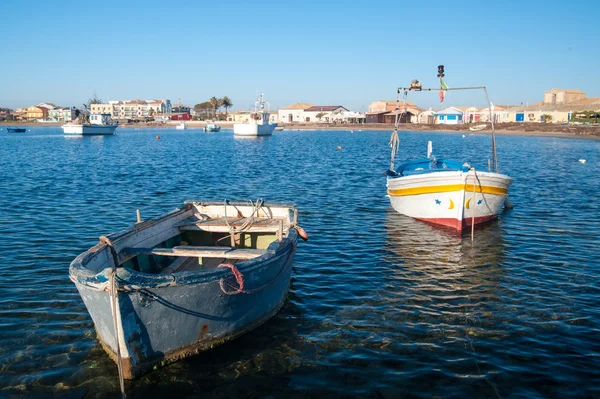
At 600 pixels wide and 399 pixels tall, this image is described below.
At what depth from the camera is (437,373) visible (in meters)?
7.71

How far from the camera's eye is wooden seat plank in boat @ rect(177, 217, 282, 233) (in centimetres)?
1137

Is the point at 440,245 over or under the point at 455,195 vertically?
under

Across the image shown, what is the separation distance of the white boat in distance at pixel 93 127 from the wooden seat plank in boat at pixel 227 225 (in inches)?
3674

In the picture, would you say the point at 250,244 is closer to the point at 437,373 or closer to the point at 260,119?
the point at 437,373

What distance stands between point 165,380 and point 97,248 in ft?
8.55

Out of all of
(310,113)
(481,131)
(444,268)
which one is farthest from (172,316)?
(310,113)

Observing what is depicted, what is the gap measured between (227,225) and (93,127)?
9520 cm

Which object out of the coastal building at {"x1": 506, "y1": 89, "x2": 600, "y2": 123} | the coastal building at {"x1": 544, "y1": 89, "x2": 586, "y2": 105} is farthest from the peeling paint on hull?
the coastal building at {"x1": 544, "y1": 89, "x2": 586, "y2": 105}

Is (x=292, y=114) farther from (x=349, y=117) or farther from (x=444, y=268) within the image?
(x=444, y=268)

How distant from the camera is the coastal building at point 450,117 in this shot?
441ft

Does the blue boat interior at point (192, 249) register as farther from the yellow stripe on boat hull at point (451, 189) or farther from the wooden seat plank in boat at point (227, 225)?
the yellow stripe on boat hull at point (451, 189)

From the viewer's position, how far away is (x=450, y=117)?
134500 millimetres

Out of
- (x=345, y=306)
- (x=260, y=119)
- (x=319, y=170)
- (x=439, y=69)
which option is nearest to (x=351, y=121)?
(x=260, y=119)

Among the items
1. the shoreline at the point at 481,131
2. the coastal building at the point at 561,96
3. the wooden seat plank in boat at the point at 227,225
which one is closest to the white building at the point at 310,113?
the shoreline at the point at 481,131
